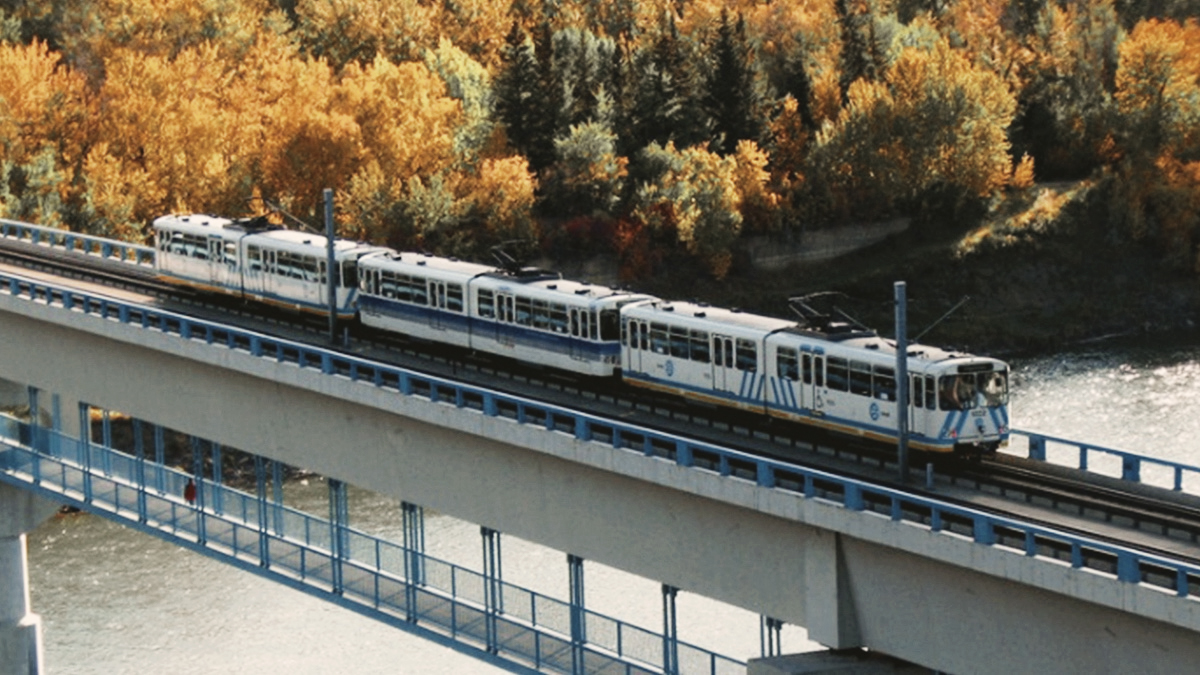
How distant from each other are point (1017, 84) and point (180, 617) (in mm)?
66227

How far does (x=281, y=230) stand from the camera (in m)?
64.2

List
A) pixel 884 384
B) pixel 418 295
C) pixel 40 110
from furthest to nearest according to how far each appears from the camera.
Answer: pixel 40 110
pixel 418 295
pixel 884 384

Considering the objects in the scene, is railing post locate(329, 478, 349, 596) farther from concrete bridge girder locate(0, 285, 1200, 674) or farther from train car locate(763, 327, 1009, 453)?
train car locate(763, 327, 1009, 453)

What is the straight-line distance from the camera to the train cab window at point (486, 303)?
182 feet

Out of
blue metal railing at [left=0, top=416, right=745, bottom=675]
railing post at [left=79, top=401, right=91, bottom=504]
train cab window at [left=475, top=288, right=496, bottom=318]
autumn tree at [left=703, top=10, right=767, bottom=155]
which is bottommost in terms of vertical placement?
blue metal railing at [left=0, top=416, right=745, bottom=675]

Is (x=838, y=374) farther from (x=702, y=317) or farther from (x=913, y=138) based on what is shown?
(x=913, y=138)

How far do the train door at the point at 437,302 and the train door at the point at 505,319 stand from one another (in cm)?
211

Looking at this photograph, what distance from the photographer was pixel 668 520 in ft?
142

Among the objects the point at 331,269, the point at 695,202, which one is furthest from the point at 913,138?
the point at 331,269

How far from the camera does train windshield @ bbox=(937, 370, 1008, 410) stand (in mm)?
43469

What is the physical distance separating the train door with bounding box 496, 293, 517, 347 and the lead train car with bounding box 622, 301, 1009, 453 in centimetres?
356

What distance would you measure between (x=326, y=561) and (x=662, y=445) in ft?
34.0

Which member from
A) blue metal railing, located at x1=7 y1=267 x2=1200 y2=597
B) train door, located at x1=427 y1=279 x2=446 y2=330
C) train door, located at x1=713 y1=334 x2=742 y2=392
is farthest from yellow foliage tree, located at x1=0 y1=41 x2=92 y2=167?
train door, located at x1=713 y1=334 x2=742 y2=392

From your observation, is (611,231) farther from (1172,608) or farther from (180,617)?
(1172,608)
